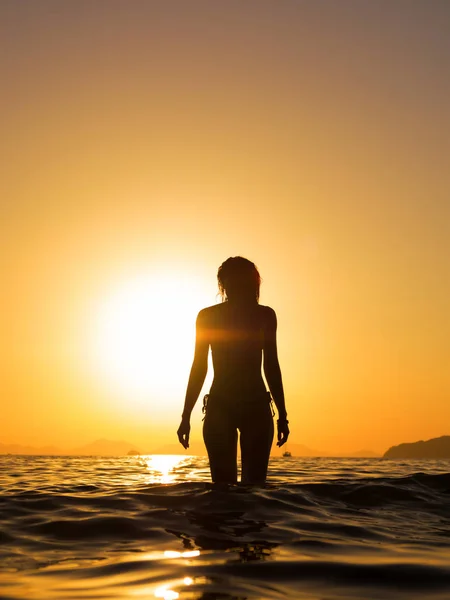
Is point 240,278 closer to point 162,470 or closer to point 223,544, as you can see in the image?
point 223,544

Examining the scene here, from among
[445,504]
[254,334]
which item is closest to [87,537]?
[254,334]

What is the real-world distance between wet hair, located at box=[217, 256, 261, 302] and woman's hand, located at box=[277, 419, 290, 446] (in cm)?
176

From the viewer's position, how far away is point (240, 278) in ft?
25.1

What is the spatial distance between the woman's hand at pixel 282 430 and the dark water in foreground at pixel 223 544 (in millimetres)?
721

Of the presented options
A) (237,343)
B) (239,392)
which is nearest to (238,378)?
(239,392)

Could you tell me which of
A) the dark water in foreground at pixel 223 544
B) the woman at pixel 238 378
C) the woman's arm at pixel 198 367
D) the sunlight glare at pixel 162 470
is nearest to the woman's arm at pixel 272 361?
the woman at pixel 238 378

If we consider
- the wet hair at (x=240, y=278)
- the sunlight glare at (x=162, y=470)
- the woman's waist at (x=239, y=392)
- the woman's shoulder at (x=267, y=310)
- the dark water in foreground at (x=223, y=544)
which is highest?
the wet hair at (x=240, y=278)

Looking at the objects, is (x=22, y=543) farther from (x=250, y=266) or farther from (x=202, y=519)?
(x=250, y=266)

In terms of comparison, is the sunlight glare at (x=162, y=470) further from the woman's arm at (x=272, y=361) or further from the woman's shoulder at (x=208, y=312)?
the woman's shoulder at (x=208, y=312)

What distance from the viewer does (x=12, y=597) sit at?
3098mm

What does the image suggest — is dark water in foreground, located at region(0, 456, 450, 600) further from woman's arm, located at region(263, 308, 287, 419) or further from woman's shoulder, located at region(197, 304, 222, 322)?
woman's shoulder, located at region(197, 304, 222, 322)

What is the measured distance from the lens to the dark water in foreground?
10.8 feet

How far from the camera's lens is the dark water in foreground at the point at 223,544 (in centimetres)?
331

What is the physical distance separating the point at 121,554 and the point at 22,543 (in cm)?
98
